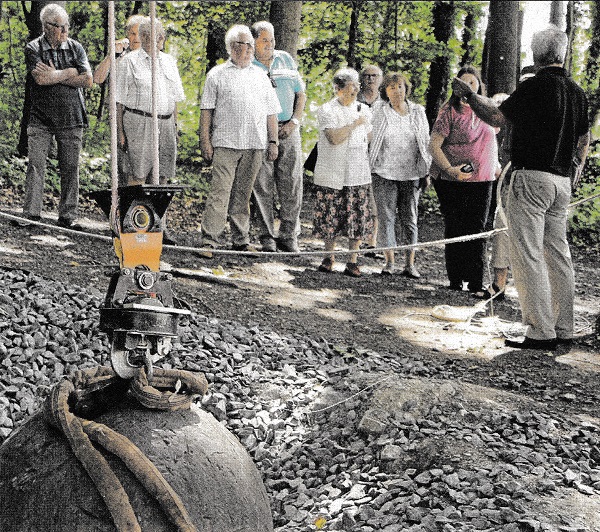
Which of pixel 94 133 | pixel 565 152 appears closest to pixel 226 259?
pixel 565 152

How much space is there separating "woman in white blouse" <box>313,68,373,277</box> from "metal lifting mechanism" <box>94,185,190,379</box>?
6.90 metres

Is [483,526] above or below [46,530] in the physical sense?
below

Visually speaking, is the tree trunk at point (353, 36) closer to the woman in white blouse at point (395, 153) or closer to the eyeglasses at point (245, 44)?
the woman in white blouse at point (395, 153)

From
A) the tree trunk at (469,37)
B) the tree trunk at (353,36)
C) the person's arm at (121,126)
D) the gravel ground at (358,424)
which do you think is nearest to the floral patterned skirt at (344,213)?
the person's arm at (121,126)

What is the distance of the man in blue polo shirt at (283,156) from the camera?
9.34 m

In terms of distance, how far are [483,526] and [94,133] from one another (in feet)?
51.4

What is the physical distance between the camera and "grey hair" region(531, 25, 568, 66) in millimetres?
6676

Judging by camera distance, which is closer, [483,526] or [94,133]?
[483,526]

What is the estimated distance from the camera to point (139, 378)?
243 cm

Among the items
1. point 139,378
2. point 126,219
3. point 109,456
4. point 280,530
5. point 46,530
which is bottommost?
point 280,530

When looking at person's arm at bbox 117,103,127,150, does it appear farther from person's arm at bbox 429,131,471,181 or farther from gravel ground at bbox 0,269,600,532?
person's arm at bbox 429,131,471,181

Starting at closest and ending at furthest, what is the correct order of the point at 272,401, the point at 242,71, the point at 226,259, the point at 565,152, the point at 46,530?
the point at 46,530 → the point at 272,401 → the point at 565,152 → the point at 242,71 → the point at 226,259

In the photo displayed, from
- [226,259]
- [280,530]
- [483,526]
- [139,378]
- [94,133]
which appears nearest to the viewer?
[139,378]

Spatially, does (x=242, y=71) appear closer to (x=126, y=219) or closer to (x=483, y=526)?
(x=483, y=526)
